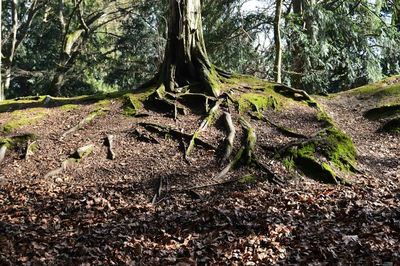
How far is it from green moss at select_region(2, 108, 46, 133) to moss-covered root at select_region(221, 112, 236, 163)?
3.73m

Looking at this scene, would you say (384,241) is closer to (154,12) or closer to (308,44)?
(308,44)

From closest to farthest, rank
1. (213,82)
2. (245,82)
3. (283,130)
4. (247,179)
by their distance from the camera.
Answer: (247,179), (283,130), (213,82), (245,82)

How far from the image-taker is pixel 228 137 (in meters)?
7.98

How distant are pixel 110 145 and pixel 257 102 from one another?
3.16m

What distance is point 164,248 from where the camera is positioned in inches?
212

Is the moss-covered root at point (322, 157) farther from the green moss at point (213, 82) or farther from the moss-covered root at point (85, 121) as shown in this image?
the moss-covered root at point (85, 121)

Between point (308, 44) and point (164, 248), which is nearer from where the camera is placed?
point (164, 248)

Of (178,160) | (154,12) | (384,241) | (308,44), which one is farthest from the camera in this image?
(154,12)

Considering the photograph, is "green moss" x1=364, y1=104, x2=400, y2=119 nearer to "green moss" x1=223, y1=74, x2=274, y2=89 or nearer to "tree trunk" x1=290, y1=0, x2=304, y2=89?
"green moss" x1=223, y1=74, x2=274, y2=89

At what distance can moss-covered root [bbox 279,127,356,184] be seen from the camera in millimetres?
7246

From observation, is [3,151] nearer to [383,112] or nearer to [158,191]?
[158,191]

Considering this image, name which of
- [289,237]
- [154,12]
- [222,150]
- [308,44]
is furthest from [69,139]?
[154,12]

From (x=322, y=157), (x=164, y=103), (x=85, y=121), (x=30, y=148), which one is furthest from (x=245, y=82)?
(x=30, y=148)

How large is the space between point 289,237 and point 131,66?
1605cm
